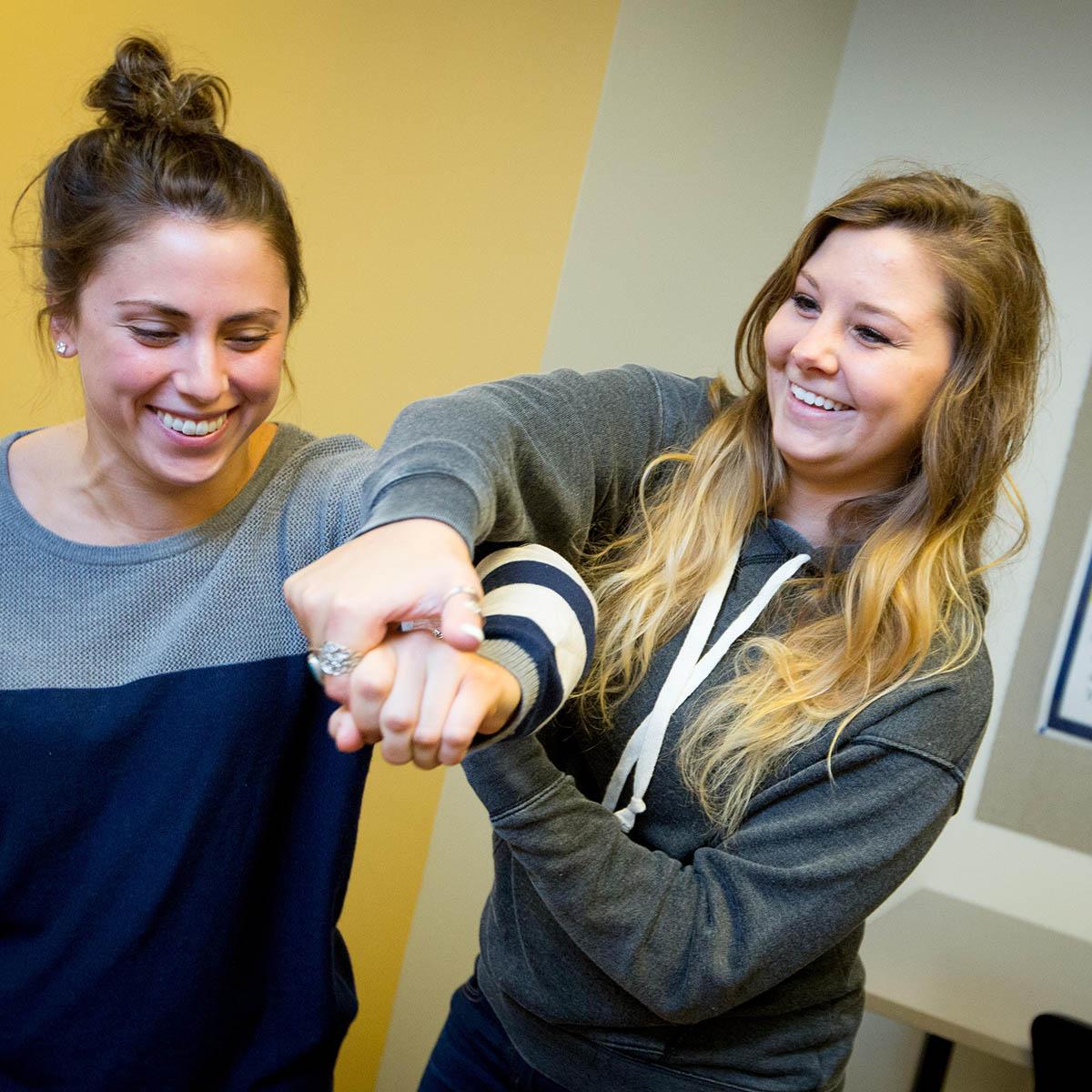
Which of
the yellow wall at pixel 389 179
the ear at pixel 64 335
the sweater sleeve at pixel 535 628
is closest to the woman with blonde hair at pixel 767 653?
the sweater sleeve at pixel 535 628

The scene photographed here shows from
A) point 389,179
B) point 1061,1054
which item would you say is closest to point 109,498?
point 389,179

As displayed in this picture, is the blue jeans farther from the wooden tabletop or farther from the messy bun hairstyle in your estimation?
the wooden tabletop

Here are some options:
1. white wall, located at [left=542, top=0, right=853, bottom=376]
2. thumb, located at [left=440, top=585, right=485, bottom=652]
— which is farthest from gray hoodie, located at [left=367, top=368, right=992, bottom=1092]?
white wall, located at [left=542, top=0, right=853, bottom=376]

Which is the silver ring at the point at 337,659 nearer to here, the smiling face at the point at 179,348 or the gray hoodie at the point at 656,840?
the gray hoodie at the point at 656,840

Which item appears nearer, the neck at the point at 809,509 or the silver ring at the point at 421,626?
the silver ring at the point at 421,626

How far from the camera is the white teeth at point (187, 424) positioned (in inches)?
43.3

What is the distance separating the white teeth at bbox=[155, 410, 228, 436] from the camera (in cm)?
110

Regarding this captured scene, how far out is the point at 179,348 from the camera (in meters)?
1.08

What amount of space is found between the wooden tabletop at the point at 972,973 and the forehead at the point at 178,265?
164 centimetres

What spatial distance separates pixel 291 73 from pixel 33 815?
1237 millimetres

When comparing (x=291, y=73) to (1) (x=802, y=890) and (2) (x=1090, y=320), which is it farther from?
(2) (x=1090, y=320)

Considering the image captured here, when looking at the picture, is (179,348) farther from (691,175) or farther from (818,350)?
(691,175)

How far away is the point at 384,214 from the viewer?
6.84ft

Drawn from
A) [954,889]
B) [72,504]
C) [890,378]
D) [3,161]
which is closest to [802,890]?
[890,378]
